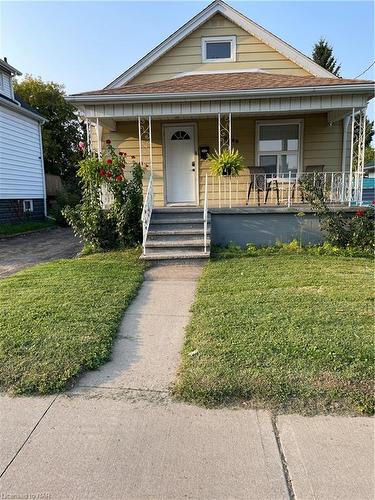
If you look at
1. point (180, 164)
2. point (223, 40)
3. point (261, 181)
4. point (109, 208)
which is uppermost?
point (223, 40)

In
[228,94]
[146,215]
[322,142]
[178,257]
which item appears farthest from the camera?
[322,142]

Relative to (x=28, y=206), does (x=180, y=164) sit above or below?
above

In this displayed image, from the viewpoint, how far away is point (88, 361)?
10.4ft

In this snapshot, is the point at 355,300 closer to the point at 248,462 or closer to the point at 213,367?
the point at 213,367

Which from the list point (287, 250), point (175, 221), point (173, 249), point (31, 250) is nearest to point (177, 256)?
point (173, 249)

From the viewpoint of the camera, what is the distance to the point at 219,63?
10547 millimetres

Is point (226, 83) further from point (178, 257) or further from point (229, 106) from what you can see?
point (178, 257)

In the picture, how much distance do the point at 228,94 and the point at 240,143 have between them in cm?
231

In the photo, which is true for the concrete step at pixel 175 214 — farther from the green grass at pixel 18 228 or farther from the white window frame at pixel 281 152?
the green grass at pixel 18 228

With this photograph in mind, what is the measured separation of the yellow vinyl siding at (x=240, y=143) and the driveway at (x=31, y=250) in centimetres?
285

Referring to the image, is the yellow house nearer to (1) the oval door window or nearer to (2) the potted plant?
(1) the oval door window

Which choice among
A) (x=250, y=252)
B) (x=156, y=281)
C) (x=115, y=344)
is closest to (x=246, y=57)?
(x=250, y=252)

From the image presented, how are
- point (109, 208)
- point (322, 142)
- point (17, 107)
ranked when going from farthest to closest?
point (17, 107)
point (322, 142)
point (109, 208)

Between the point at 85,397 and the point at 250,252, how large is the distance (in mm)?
5036
